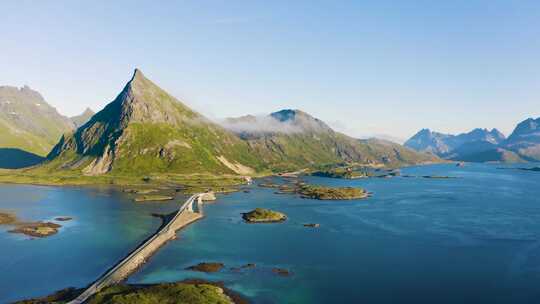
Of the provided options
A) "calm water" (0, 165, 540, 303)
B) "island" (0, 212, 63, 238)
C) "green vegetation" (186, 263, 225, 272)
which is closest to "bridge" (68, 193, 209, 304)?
"calm water" (0, 165, 540, 303)

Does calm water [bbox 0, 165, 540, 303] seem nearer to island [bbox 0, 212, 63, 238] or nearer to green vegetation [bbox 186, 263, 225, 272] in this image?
green vegetation [bbox 186, 263, 225, 272]

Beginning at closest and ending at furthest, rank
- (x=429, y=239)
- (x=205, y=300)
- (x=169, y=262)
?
(x=205, y=300) → (x=169, y=262) → (x=429, y=239)

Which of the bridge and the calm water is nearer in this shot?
the bridge

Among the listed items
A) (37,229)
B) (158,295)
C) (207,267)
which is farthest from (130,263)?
(37,229)

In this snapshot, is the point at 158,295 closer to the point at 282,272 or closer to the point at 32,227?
the point at 282,272

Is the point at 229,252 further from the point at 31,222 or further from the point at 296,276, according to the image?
the point at 31,222

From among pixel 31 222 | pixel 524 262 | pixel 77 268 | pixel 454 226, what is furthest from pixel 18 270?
pixel 454 226

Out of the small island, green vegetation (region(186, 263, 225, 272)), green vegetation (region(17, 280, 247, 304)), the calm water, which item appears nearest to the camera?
green vegetation (region(17, 280, 247, 304))

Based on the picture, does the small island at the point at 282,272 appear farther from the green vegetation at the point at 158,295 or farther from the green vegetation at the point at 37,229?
the green vegetation at the point at 37,229
